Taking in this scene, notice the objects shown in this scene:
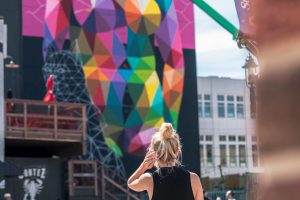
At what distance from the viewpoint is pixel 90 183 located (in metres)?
24.5

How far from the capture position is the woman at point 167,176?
14.3ft

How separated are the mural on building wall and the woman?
26.5m

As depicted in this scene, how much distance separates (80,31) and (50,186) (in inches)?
411

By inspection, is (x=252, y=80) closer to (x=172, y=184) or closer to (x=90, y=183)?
(x=172, y=184)

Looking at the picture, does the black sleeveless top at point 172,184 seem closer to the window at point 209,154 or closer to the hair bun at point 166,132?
the hair bun at point 166,132

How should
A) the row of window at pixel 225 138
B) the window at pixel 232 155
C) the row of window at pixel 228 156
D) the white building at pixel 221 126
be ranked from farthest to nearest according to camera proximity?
the window at pixel 232 155, the row of window at pixel 228 156, the white building at pixel 221 126, the row of window at pixel 225 138

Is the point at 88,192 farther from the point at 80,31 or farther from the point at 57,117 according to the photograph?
the point at 80,31

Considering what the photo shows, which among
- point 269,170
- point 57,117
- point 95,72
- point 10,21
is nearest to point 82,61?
point 95,72

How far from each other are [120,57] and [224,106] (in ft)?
70.2

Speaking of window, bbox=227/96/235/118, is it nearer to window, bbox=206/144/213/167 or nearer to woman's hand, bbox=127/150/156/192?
window, bbox=206/144/213/167

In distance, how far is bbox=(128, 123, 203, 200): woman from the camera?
4363mm

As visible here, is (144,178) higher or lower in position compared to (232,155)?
lower

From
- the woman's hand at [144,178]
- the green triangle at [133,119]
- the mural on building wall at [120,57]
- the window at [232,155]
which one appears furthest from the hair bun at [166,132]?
the window at [232,155]

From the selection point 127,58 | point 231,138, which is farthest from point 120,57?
point 231,138
